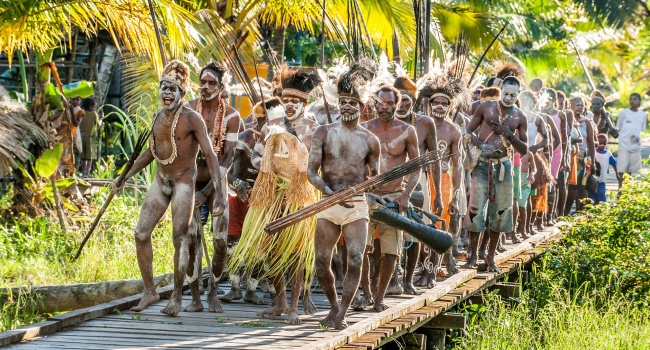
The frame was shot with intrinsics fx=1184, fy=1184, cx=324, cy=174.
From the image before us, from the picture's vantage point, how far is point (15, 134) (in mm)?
13703

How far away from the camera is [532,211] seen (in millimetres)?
16531

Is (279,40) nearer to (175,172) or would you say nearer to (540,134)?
(540,134)

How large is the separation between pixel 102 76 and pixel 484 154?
981cm

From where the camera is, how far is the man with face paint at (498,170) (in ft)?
37.7

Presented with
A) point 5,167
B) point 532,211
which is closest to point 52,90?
point 5,167

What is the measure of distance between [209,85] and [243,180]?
3.09ft

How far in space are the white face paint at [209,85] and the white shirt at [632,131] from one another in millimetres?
12286

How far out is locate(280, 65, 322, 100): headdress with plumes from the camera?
929 centimetres

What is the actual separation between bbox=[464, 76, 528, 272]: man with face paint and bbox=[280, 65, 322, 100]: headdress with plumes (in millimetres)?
2741

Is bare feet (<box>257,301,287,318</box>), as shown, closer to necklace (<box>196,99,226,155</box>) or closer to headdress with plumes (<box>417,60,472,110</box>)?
necklace (<box>196,99,226,155</box>)

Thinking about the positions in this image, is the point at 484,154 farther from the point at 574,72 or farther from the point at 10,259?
the point at 574,72

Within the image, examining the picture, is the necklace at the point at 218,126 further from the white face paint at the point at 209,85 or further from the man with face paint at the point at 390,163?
the man with face paint at the point at 390,163

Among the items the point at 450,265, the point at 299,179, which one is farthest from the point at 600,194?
the point at 299,179

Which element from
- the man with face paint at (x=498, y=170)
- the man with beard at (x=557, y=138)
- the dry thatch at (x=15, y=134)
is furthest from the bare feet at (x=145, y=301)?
the man with beard at (x=557, y=138)
